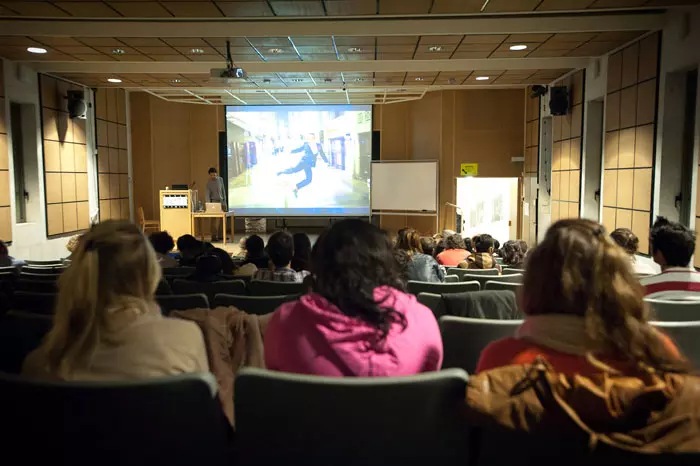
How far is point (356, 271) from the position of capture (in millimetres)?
1617

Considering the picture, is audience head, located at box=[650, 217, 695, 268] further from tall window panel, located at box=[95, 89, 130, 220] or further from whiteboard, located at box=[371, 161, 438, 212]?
tall window panel, located at box=[95, 89, 130, 220]

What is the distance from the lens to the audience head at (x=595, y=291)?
1.33 metres

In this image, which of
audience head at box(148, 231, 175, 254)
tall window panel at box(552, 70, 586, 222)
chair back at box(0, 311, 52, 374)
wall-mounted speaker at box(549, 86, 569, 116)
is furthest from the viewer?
wall-mounted speaker at box(549, 86, 569, 116)

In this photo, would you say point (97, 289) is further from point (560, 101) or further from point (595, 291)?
point (560, 101)

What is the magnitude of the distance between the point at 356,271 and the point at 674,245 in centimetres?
222

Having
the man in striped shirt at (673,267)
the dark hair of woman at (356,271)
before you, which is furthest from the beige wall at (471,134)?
the dark hair of woman at (356,271)

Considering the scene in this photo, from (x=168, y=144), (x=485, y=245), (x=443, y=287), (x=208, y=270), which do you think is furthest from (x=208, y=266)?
(x=168, y=144)

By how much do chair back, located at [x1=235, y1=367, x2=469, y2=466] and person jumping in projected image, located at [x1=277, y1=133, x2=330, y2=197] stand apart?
12149mm

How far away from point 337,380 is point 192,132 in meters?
13.5

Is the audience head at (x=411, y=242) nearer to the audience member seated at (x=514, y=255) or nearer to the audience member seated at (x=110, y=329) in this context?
the audience member seated at (x=514, y=255)

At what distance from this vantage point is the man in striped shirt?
9.53 feet

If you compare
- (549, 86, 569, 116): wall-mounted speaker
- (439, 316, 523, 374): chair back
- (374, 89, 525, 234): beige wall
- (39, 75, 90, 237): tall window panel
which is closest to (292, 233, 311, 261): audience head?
(439, 316, 523, 374): chair back

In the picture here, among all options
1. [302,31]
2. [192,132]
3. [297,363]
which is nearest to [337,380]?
[297,363]

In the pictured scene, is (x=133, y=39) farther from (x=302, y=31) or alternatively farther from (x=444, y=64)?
(x=444, y=64)
